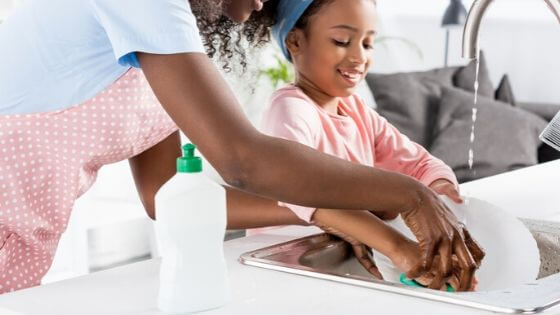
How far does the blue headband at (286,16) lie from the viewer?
154 cm

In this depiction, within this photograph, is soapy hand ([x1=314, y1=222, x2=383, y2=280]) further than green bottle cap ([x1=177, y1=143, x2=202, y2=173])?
Yes

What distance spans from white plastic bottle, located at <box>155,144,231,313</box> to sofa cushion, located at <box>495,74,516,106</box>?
3163mm

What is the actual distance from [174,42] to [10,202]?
0.41 metres

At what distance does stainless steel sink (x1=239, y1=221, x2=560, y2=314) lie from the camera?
97cm

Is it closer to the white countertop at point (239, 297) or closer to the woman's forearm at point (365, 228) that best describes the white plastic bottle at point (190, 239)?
the white countertop at point (239, 297)

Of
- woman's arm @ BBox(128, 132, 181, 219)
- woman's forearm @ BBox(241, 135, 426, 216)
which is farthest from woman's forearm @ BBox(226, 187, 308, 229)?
woman's forearm @ BBox(241, 135, 426, 216)

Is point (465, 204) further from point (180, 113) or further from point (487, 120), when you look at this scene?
point (487, 120)

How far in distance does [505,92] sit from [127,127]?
292 centimetres

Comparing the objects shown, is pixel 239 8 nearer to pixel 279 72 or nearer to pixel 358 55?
pixel 358 55

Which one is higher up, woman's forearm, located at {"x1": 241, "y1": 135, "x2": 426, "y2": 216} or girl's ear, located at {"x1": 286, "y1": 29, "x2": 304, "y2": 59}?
girl's ear, located at {"x1": 286, "y1": 29, "x2": 304, "y2": 59}

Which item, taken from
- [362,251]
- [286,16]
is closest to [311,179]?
[362,251]

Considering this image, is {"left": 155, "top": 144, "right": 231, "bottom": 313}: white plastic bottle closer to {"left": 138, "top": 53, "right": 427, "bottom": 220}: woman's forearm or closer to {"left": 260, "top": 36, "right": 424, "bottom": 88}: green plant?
{"left": 138, "top": 53, "right": 427, "bottom": 220}: woman's forearm

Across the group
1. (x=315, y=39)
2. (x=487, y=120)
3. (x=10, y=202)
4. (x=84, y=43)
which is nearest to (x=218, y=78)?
(x=84, y=43)

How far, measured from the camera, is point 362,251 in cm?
136
